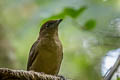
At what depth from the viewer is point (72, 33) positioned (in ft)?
23.9

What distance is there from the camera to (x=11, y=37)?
25.3ft

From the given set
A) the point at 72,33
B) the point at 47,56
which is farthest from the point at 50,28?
the point at 72,33

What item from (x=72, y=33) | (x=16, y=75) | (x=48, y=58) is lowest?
(x=72, y=33)

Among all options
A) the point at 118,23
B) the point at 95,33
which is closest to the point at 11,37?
the point at 95,33

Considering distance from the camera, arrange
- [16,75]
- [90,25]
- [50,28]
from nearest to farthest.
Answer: [16,75] < [90,25] < [50,28]

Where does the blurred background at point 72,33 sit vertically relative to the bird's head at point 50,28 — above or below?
below

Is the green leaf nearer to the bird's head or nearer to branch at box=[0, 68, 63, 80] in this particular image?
the bird's head

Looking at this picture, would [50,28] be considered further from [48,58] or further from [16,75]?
[16,75]

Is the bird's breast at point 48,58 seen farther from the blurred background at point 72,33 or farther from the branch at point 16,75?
the branch at point 16,75

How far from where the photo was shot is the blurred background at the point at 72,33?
5.43 metres

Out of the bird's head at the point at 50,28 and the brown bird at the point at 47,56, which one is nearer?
the brown bird at the point at 47,56

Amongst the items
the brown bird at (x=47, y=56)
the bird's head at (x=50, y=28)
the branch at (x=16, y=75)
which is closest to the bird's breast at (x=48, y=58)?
the brown bird at (x=47, y=56)

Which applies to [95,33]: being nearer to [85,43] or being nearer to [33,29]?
[85,43]

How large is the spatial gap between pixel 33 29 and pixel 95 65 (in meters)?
1.91
